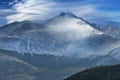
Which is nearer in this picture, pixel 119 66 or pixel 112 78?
pixel 112 78

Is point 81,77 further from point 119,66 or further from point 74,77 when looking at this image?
point 119,66

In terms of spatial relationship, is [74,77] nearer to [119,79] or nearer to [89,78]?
[89,78]

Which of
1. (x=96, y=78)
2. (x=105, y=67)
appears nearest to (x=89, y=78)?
(x=96, y=78)

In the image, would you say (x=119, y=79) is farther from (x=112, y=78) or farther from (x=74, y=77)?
(x=74, y=77)

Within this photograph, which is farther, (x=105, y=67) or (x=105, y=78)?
(x=105, y=67)
